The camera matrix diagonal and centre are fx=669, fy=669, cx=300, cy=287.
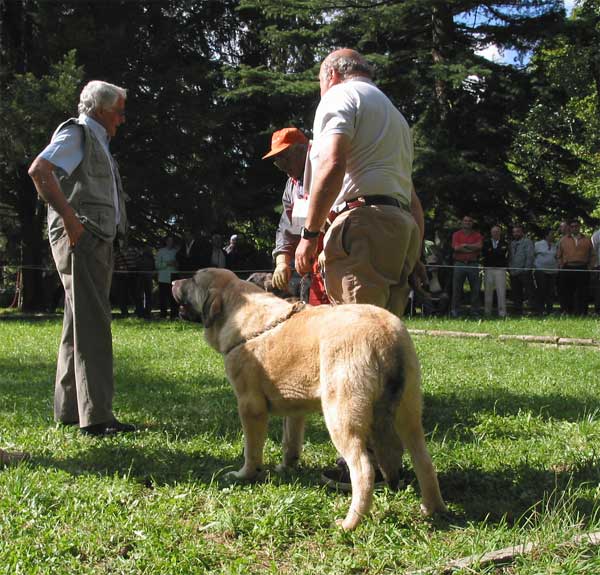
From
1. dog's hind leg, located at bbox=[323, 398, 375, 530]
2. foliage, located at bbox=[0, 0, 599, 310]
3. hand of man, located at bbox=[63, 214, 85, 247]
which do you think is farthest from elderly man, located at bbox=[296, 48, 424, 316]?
foliage, located at bbox=[0, 0, 599, 310]

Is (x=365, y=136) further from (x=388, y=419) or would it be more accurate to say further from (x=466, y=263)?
(x=466, y=263)

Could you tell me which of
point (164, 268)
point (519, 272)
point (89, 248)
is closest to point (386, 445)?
point (89, 248)

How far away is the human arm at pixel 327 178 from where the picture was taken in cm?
341

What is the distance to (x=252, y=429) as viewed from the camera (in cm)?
357

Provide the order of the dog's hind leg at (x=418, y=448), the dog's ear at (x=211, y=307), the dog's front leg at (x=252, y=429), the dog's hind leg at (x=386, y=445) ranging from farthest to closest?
the dog's ear at (x=211, y=307), the dog's front leg at (x=252, y=429), the dog's hind leg at (x=418, y=448), the dog's hind leg at (x=386, y=445)

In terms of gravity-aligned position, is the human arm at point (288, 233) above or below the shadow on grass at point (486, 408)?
above

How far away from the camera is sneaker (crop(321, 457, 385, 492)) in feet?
11.4

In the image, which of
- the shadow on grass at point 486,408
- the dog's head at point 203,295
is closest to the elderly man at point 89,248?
the dog's head at point 203,295

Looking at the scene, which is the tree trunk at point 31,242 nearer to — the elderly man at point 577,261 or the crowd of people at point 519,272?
the crowd of people at point 519,272

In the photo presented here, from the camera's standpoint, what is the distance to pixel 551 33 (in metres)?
16.4

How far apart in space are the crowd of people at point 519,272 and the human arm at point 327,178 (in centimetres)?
1013

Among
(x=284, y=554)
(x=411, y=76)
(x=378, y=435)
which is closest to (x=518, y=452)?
(x=378, y=435)

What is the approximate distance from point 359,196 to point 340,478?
153 centimetres

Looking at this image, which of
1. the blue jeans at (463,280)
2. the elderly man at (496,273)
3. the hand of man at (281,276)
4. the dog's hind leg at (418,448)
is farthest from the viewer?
the elderly man at (496,273)
